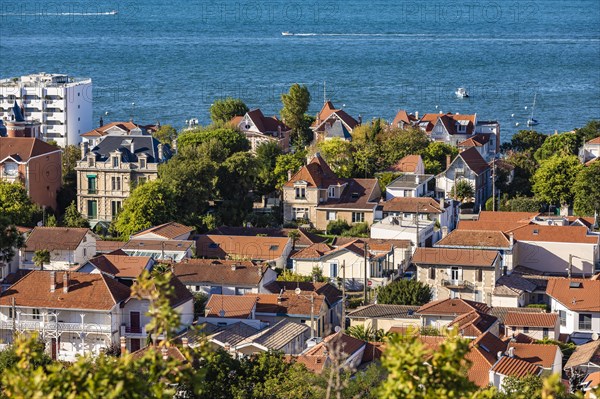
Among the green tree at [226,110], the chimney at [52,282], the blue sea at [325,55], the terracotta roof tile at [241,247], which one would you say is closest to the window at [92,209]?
the terracotta roof tile at [241,247]

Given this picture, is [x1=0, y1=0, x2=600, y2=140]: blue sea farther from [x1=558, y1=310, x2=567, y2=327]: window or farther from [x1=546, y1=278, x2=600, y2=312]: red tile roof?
[x1=558, y1=310, x2=567, y2=327]: window

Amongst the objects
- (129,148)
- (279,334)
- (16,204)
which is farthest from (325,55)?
(279,334)

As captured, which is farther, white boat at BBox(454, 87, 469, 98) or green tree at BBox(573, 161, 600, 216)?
white boat at BBox(454, 87, 469, 98)

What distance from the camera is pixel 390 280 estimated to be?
3170 cm

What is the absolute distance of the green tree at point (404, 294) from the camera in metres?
28.6

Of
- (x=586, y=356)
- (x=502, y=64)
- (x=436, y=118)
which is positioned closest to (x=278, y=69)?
(x=502, y=64)

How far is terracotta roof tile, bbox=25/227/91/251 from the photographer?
31.8 m

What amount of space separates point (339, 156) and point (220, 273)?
1441 cm

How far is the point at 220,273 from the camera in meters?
29.1

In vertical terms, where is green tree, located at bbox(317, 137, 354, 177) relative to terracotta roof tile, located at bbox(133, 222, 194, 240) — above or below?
above

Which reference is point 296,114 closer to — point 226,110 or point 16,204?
point 226,110

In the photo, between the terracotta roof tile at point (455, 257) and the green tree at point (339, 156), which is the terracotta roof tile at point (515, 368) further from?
the green tree at point (339, 156)

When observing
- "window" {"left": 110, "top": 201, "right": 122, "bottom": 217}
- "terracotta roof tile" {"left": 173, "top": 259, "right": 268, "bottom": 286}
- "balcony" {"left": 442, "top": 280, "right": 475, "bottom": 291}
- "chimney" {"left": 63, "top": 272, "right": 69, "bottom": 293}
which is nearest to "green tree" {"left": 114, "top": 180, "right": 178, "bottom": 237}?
"window" {"left": 110, "top": 201, "right": 122, "bottom": 217}

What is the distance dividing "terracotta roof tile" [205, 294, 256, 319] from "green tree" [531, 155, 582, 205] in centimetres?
1521
